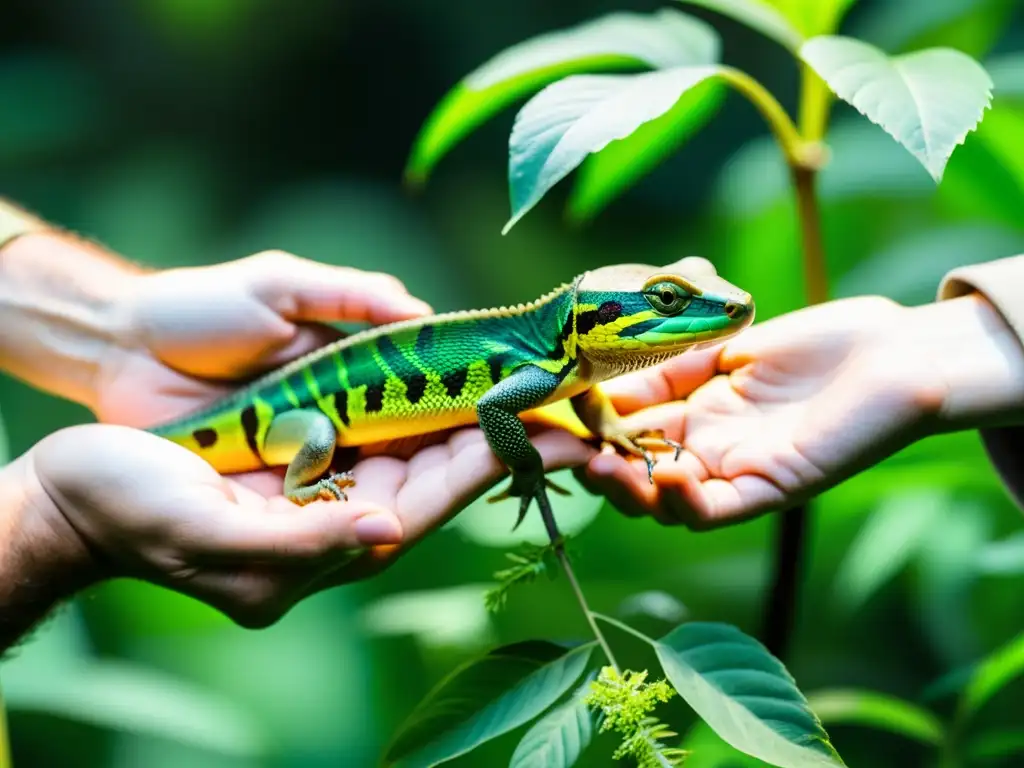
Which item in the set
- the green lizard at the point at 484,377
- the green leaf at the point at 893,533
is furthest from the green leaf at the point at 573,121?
the green leaf at the point at 893,533

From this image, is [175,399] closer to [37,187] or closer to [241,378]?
[241,378]

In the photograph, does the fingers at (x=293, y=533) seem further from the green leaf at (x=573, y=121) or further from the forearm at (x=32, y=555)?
the green leaf at (x=573, y=121)

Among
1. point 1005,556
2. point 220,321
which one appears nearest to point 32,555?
point 220,321

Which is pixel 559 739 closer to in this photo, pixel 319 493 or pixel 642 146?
pixel 319 493

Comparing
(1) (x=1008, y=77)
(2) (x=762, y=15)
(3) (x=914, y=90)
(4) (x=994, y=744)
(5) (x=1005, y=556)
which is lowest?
(4) (x=994, y=744)

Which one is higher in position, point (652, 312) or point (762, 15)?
point (762, 15)

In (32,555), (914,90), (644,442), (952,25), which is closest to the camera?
(914,90)
